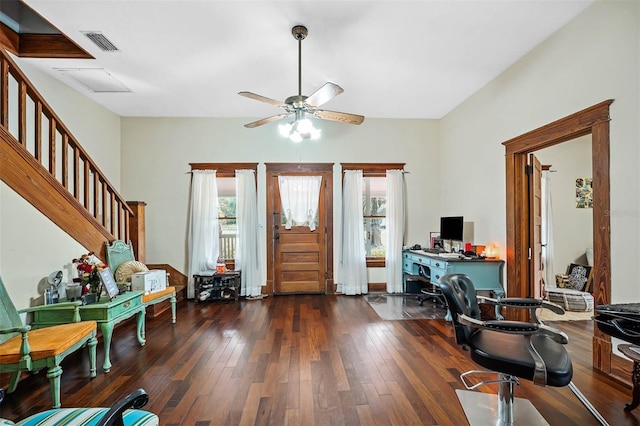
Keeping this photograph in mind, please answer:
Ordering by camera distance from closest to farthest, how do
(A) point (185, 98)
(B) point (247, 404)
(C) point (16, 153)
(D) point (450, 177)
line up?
(B) point (247, 404)
(C) point (16, 153)
(A) point (185, 98)
(D) point (450, 177)

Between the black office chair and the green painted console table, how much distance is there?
2.78m

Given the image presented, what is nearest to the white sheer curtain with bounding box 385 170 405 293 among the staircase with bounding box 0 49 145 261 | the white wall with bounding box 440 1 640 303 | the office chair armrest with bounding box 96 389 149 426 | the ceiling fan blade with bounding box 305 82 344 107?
the white wall with bounding box 440 1 640 303

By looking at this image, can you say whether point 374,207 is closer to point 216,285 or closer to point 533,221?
point 533,221

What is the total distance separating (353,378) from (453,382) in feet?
2.56

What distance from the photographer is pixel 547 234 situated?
5.00 m

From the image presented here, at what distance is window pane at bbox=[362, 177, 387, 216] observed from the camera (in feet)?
18.3

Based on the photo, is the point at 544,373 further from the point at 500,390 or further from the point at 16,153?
the point at 16,153

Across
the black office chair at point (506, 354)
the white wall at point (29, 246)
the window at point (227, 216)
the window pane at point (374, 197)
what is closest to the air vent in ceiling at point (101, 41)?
the white wall at point (29, 246)

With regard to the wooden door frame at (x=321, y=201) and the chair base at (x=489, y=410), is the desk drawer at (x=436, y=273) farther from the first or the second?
the chair base at (x=489, y=410)

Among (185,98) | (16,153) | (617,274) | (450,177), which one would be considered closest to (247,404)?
(16,153)

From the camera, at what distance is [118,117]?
5211 millimetres

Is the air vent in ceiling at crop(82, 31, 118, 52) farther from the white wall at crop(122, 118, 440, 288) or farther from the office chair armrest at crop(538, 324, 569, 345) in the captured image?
the office chair armrest at crop(538, 324, 569, 345)

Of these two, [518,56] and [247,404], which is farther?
[518,56]

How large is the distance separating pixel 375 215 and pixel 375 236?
39 cm
